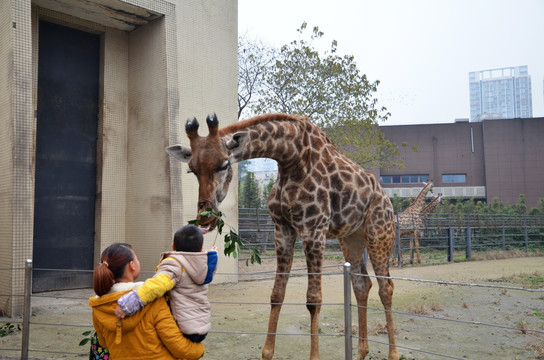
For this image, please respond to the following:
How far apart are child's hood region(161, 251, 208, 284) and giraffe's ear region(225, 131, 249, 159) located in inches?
41.9

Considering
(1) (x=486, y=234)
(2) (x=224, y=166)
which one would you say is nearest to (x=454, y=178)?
(1) (x=486, y=234)

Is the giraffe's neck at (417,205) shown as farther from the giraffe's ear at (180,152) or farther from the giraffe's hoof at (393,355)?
the giraffe's ear at (180,152)

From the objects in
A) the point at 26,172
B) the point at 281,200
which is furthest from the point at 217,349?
the point at 26,172

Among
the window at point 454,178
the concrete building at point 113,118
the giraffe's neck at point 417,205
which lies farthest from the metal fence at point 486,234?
the window at point 454,178

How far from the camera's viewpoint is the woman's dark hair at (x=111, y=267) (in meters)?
2.22

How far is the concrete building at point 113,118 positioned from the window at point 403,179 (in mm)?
21215

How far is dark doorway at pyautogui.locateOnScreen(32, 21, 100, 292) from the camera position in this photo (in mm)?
7711

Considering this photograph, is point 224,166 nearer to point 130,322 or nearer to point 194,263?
point 194,263

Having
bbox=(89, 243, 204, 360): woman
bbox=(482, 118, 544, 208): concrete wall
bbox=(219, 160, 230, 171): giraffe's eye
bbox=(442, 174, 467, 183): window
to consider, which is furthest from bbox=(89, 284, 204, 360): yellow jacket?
bbox=(482, 118, 544, 208): concrete wall

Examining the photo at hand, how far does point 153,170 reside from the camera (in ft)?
26.1

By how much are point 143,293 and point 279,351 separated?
93.9 inches

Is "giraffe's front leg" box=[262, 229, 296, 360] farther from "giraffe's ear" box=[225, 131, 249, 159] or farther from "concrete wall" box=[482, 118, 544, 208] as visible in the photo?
"concrete wall" box=[482, 118, 544, 208]

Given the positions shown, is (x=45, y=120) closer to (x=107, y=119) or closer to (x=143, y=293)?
(x=107, y=119)

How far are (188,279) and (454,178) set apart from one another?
28033 millimetres
